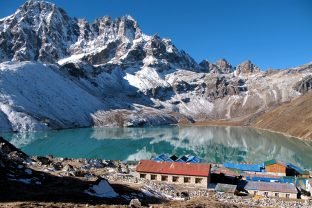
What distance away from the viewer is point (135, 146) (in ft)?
503

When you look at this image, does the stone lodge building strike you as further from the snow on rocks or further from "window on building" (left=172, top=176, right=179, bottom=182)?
the snow on rocks

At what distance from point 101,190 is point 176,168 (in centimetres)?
Answer: 2170

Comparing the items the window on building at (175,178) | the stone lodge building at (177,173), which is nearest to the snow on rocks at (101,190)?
the stone lodge building at (177,173)

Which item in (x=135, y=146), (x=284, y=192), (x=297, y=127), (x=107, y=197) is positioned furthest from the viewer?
(x=297, y=127)

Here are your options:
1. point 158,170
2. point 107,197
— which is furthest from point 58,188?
point 158,170

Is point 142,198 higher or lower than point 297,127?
lower

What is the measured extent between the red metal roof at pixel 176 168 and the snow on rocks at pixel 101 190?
1964 centimetres

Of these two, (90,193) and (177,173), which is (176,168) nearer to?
(177,173)

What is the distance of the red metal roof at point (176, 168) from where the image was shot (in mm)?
56062

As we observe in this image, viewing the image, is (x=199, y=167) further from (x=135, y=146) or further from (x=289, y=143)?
(x=289, y=143)

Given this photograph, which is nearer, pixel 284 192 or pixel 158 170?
pixel 284 192

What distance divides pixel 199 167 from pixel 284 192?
12.2 metres

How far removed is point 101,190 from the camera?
122 feet

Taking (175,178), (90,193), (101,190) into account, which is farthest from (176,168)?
(90,193)
